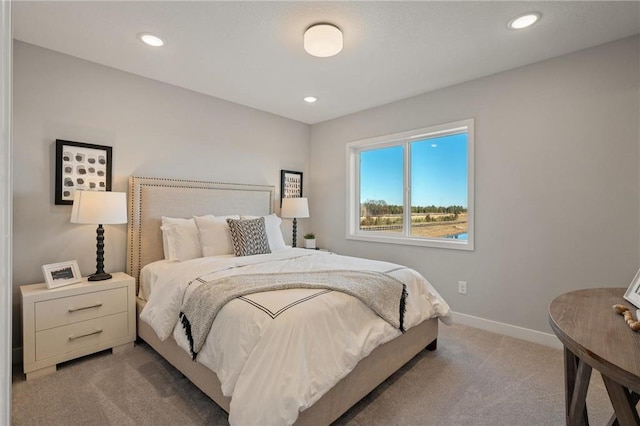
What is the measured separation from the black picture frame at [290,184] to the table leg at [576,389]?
3480 millimetres

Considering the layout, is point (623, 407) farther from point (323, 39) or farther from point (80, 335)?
point (80, 335)

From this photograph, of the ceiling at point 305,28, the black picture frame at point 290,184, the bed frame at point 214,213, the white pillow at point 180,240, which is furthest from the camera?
the black picture frame at point 290,184

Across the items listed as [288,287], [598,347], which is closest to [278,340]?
[288,287]

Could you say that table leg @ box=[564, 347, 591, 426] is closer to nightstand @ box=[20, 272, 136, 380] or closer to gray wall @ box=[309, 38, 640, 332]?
gray wall @ box=[309, 38, 640, 332]

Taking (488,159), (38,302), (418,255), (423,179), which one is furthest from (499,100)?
(38,302)

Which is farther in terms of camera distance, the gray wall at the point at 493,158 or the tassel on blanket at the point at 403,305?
the gray wall at the point at 493,158

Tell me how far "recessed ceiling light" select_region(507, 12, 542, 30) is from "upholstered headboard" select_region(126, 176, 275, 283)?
2995 mm

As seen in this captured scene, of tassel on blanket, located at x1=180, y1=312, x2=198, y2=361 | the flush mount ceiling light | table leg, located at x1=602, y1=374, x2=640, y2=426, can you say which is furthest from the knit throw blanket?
the flush mount ceiling light

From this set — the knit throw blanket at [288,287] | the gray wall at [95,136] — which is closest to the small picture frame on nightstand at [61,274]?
the gray wall at [95,136]

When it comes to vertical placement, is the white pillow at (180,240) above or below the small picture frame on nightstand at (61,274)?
above

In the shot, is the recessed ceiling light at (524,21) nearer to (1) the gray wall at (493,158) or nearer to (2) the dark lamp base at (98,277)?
(1) the gray wall at (493,158)

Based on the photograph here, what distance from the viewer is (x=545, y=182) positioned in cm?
271

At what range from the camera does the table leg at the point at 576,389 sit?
4.13 feet

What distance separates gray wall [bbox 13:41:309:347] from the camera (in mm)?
2432
